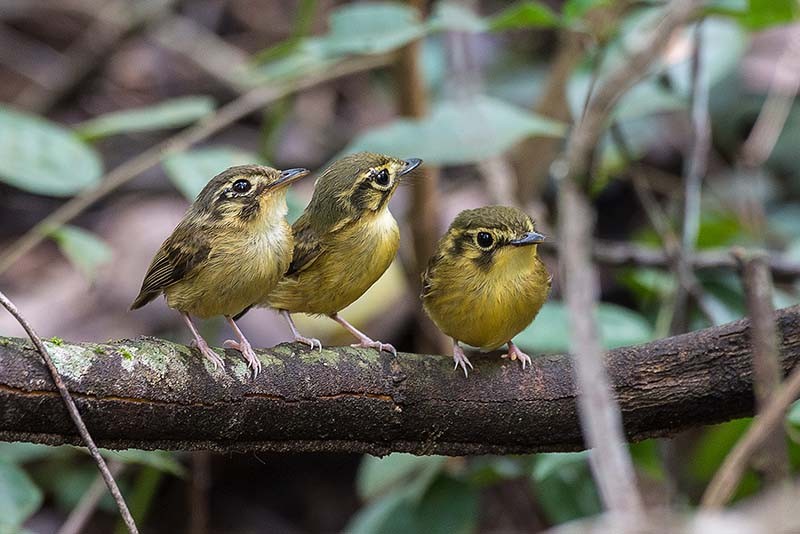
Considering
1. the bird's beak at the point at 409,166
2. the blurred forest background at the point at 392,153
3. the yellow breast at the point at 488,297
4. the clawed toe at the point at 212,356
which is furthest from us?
the blurred forest background at the point at 392,153

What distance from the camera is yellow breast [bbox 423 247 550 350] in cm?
366

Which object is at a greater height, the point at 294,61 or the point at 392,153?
the point at 294,61

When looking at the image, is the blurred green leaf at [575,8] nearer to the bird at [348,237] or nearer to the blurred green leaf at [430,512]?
the bird at [348,237]

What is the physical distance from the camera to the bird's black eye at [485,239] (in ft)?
→ 12.2

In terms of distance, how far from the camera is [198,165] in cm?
452

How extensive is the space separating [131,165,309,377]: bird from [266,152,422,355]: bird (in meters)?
0.18

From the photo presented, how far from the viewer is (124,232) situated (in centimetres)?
795

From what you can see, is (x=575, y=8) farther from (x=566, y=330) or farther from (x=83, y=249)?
(x=83, y=249)

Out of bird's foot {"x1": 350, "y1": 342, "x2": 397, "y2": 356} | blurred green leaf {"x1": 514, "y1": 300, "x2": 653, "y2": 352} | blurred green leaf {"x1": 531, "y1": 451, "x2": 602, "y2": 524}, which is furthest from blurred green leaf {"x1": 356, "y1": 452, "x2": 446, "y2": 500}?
bird's foot {"x1": 350, "y1": 342, "x2": 397, "y2": 356}

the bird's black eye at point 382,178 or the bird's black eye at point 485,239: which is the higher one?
the bird's black eye at point 382,178

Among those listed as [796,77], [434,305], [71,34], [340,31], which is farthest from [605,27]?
[71,34]

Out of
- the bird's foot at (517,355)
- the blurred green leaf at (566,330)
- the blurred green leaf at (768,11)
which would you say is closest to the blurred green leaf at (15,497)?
the bird's foot at (517,355)

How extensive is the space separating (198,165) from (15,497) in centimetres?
153

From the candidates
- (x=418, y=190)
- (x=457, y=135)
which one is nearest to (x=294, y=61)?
(x=457, y=135)
